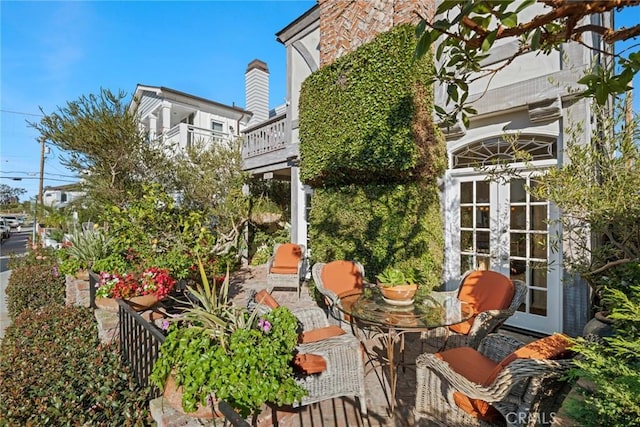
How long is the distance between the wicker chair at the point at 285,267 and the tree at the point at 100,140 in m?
4.59

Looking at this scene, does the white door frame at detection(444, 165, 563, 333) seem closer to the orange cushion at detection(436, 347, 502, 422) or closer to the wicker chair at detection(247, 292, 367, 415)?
the orange cushion at detection(436, 347, 502, 422)

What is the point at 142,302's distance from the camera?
3604 mm

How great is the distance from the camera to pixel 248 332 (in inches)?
70.1

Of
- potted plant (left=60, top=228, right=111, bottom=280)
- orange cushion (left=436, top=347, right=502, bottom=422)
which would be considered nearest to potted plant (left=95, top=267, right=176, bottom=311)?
potted plant (left=60, top=228, right=111, bottom=280)

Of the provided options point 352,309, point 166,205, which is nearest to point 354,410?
point 352,309

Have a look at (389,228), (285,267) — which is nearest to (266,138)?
(285,267)

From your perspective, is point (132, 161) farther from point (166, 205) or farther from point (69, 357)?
point (69, 357)

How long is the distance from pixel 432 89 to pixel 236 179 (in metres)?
6.12

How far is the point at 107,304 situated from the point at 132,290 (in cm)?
31

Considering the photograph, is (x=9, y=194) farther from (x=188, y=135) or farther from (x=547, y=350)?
(x=547, y=350)

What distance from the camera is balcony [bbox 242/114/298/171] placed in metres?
8.32

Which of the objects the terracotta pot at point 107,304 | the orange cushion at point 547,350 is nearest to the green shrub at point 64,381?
the terracotta pot at point 107,304

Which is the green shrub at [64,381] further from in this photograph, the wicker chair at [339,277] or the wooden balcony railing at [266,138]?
→ the wooden balcony railing at [266,138]

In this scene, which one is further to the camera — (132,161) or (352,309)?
(132,161)
